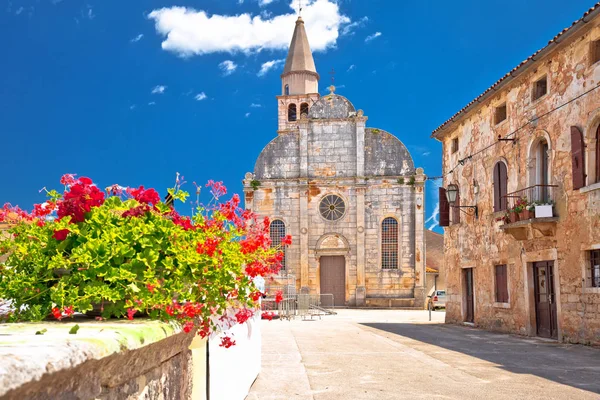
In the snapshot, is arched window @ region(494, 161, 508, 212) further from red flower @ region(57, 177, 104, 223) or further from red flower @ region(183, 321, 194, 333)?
red flower @ region(57, 177, 104, 223)

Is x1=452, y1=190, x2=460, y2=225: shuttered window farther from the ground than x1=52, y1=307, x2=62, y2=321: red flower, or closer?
farther from the ground

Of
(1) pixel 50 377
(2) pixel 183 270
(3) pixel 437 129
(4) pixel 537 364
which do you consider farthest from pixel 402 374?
(3) pixel 437 129

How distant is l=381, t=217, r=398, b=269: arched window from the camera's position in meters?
36.7

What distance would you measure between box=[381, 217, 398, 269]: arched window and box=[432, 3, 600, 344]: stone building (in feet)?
45.7

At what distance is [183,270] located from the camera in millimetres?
3525

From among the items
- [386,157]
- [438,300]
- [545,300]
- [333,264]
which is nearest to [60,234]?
[545,300]

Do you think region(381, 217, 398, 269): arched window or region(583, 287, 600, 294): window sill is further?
region(381, 217, 398, 269): arched window

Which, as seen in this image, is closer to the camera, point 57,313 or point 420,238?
point 57,313

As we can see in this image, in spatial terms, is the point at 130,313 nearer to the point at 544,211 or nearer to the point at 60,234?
the point at 60,234

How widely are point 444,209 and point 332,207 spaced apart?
1499 centimetres

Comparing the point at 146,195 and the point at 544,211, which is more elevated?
the point at 544,211

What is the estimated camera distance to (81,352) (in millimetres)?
1982

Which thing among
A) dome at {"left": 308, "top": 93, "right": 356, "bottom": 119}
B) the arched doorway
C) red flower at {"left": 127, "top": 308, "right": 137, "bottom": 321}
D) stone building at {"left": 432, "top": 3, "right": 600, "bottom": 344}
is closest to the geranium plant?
red flower at {"left": 127, "top": 308, "right": 137, "bottom": 321}

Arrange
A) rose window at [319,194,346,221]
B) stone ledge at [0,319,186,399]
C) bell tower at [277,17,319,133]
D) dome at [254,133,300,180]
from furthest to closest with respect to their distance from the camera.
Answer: bell tower at [277,17,319,133], dome at [254,133,300,180], rose window at [319,194,346,221], stone ledge at [0,319,186,399]
